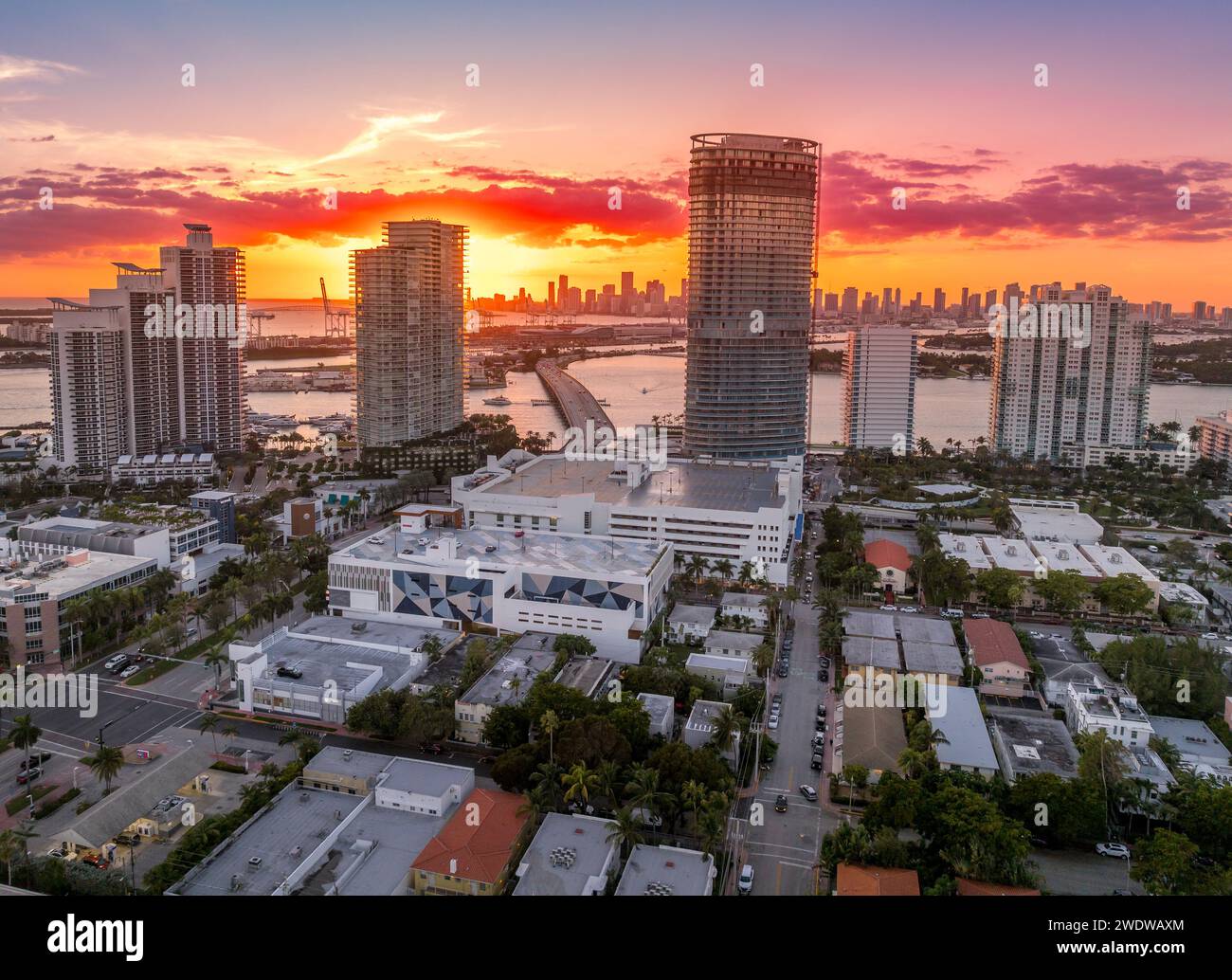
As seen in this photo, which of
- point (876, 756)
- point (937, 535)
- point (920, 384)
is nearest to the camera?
point (876, 756)

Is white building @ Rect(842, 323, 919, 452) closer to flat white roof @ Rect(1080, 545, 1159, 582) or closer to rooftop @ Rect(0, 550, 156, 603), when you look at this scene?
flat white roof @ Rect(1080, 545, 1159, 582)

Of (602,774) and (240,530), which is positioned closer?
(602,774)

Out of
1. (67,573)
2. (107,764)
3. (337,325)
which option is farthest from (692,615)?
(337,325)

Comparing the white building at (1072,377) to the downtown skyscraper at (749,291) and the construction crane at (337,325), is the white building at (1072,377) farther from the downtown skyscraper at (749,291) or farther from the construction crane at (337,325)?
the construction crane at (337,325)

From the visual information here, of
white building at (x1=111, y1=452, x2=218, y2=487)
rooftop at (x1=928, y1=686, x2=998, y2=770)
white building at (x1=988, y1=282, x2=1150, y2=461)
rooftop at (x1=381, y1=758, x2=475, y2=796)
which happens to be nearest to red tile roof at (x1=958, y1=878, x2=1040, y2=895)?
rooftop at (x1=928, y1=686, x2=998, y2=770)
